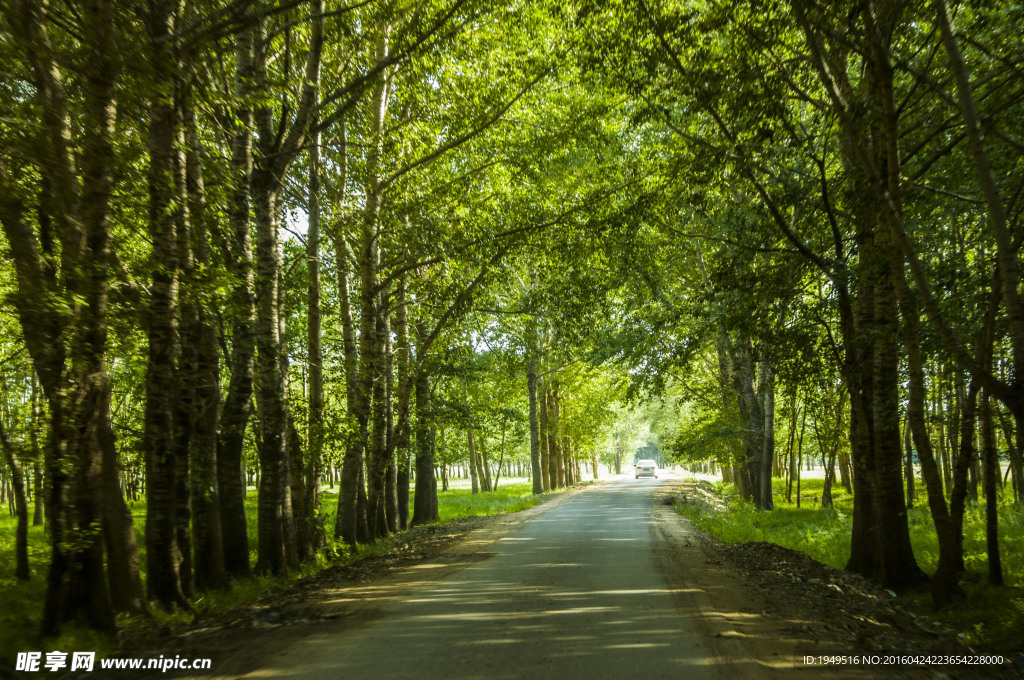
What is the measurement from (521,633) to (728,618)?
2.18 m

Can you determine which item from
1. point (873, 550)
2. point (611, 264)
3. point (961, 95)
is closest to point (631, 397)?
point (611, 264)

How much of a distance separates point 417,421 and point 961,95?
14.3 meters

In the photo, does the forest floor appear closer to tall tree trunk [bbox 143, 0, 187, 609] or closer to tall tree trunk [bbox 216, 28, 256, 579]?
tall tree trunk [bbox 143, 0, 187, 609]

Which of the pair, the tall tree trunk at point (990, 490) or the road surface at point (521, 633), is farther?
the tall tree trunk at point (990, 490)

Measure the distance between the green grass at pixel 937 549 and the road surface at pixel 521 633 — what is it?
3045 millimetres

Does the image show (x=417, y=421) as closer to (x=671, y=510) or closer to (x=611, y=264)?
(x=611, y=264)

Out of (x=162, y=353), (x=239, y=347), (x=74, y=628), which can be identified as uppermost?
(x=239, y=347)

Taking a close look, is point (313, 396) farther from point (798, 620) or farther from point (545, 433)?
point (545, 433)

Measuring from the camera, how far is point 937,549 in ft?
36.9

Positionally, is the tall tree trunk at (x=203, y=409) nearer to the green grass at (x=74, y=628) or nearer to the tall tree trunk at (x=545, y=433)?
the green grass at (x=74, y=628)

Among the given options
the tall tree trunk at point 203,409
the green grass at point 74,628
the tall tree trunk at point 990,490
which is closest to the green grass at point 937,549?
the tall tree trunk at point 990,490

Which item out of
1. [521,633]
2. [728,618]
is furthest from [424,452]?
[728,618]

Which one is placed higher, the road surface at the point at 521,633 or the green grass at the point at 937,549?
the road surface at the point at 521,633

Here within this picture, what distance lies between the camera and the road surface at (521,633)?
4863 millimetres
